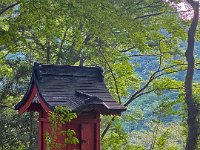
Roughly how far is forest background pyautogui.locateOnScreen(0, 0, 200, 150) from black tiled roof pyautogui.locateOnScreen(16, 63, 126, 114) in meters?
3.62

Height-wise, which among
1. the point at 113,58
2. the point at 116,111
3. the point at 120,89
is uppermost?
the point at 113,58

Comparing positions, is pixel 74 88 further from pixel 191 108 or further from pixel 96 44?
pixel 96 44

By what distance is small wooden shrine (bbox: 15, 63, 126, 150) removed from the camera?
268 inches

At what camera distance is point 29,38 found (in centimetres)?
1473

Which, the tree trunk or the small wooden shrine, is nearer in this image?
the small wooden shrine

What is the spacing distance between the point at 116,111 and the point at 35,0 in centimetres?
483

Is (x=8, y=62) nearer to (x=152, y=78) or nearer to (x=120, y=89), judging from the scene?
(x=120, y=89)

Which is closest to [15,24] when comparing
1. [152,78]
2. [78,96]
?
[78,96]

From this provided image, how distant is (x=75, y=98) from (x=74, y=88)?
1.19 ft

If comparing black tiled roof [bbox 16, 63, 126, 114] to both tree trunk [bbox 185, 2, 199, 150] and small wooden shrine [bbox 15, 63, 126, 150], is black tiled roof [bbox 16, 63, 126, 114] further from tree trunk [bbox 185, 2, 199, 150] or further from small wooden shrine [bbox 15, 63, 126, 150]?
tree trunk [bbox 185, 2, 199, 150]

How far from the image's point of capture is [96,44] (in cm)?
1427

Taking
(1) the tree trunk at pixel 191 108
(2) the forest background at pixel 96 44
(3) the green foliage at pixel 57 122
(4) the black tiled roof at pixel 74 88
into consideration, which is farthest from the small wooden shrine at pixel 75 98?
(1) the tree trunk at pixel 191 108

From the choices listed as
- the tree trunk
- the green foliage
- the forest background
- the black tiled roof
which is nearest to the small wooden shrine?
the black tiled roof

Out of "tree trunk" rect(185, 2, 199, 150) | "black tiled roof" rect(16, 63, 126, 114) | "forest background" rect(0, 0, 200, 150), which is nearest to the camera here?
"black tiled roof" rect(16, 63, 126, 114)
